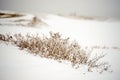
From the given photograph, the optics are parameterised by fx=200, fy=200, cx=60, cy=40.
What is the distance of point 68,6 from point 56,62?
2.11ft

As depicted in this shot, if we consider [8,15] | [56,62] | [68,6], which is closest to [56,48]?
[56,62]

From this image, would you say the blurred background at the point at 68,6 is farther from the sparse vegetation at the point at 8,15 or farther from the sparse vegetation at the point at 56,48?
the sparse vegetation at the point at 56,48

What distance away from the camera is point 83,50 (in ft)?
7.20

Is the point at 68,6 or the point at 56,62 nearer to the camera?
the point at 56,62

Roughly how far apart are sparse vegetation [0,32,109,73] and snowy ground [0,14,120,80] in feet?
0.18

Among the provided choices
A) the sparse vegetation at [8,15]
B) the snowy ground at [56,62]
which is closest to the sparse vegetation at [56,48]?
the snowy ground at [56,62]

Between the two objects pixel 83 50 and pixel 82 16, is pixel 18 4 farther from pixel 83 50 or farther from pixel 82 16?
pixel 83 50

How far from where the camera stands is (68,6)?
2.26 m

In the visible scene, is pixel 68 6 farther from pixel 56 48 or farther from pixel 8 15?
pixel 8 15

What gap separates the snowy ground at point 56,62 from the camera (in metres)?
2.09

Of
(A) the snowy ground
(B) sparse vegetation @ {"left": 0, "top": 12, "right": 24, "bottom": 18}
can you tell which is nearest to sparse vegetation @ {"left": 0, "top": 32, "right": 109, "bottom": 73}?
(A) the snowy ground

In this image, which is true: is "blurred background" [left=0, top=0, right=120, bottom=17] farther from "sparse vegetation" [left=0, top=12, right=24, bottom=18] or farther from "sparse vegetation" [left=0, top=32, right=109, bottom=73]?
"sparse vegetation" [left=0, top=32, right=109, bottom=73]

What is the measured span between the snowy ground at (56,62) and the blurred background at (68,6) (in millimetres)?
87

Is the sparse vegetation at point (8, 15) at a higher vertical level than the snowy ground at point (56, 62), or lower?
higher
